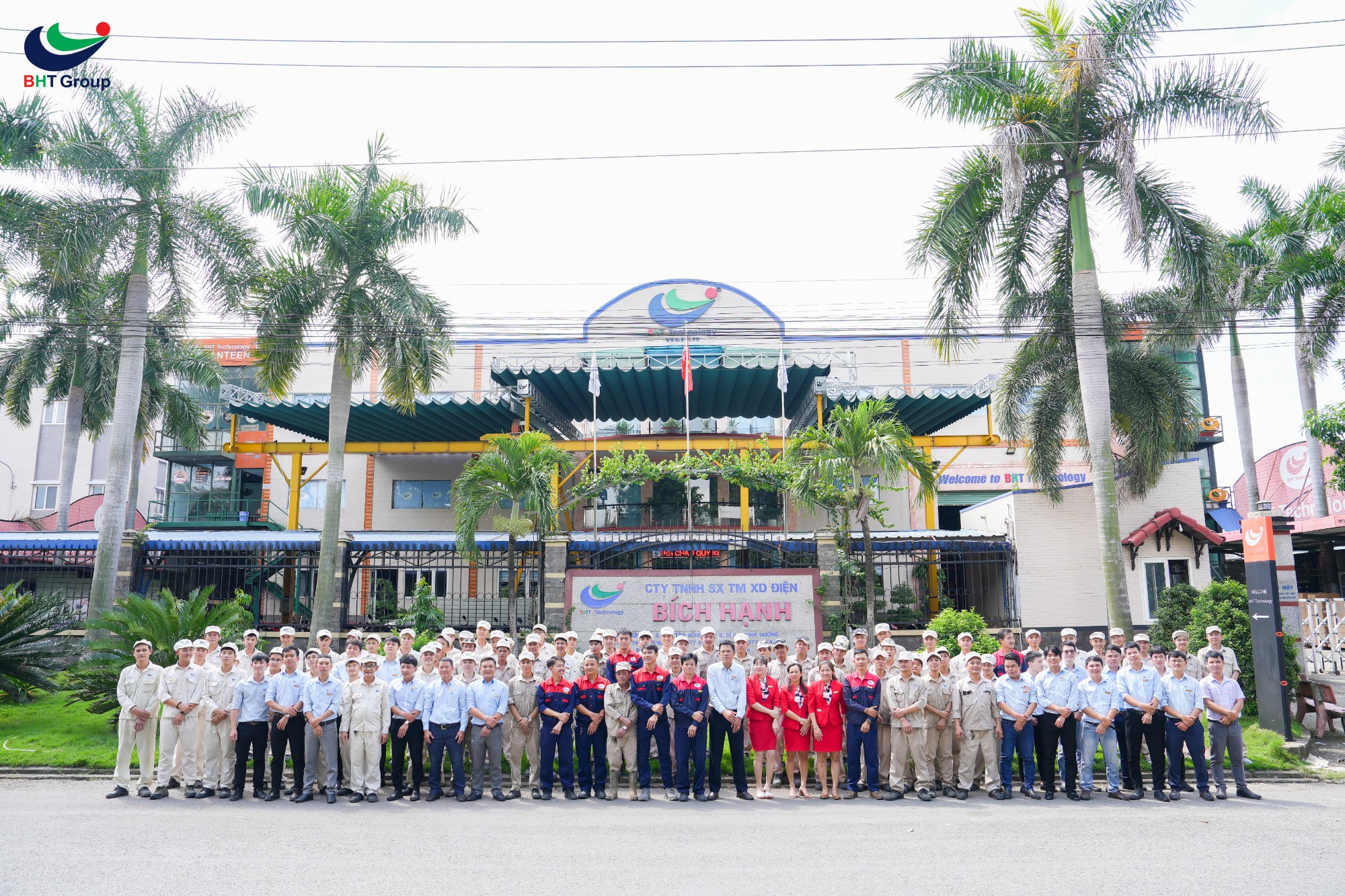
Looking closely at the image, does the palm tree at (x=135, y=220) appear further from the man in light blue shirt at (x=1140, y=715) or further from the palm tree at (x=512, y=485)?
the man in light blue shirt at (x=1140, y=715)

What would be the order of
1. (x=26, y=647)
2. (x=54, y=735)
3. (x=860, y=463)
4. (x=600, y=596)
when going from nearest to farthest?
(x=54, y=735) → (x=26, y=647) → (x=860, y=463) → (x=600, y=596)

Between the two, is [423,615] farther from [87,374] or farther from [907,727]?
[87,374]

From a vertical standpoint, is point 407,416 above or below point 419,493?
above

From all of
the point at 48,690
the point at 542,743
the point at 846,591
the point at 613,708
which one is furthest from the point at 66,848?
the point at 846,591

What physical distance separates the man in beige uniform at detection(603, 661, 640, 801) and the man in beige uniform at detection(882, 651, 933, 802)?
2.88 m

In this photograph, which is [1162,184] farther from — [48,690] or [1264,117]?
[48,690]

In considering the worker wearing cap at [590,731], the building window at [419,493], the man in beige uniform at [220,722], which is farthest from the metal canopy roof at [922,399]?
the man in beige uniform at [220,722]

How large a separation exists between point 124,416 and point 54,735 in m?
6.89

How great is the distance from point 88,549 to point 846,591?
16835 mm

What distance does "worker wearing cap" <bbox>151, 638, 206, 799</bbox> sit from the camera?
10.3 metres

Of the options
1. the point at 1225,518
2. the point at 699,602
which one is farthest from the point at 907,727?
the point at 1225,518

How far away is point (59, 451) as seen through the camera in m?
34.0

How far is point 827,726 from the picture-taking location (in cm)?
1049

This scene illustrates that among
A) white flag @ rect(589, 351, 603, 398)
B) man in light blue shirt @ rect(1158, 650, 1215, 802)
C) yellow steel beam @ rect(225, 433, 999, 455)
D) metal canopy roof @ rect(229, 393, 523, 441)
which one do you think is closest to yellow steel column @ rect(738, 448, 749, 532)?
yellow steel beam @ rect(225, 433, 999, 455)
